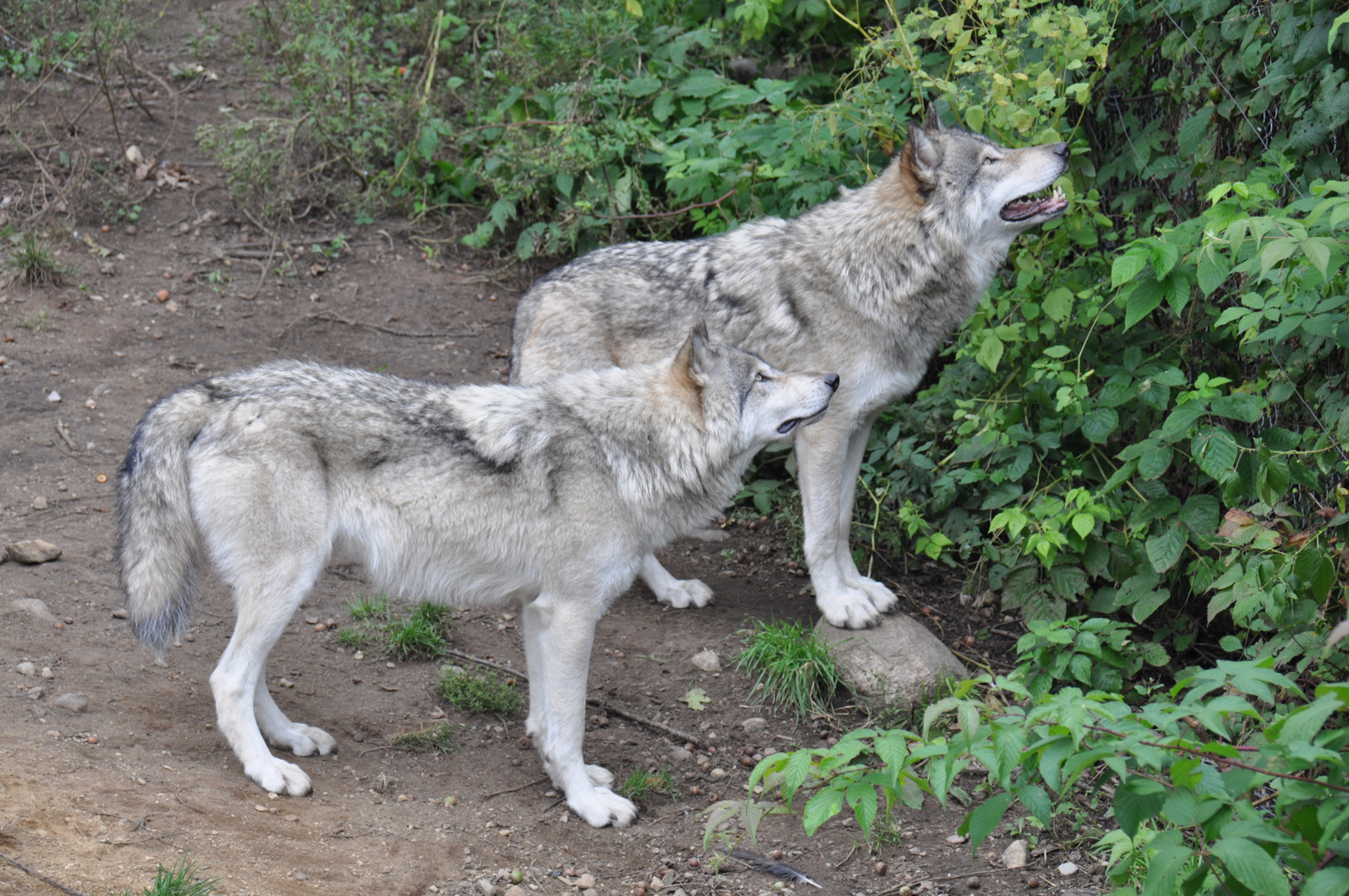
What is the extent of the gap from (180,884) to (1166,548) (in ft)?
13.2

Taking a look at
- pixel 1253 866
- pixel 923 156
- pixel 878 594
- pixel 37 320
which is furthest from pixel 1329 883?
pixel 37 320

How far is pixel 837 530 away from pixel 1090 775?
64.8 inches

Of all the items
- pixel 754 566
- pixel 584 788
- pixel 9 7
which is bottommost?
pixel 754 566

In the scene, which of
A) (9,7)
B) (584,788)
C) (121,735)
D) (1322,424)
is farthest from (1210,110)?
(9,7)

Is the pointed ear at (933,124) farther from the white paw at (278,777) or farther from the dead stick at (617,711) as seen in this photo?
the white paw at (278,777)

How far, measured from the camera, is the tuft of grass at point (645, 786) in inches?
176

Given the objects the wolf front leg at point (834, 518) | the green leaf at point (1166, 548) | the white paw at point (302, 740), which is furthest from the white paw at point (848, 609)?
the white paw at point (302, 740)

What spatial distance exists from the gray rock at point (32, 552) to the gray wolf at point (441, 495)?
4.93 feet

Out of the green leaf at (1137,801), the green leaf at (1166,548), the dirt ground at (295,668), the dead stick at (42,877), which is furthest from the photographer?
the green leaf at (1166,548)

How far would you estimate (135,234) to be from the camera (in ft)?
27.4

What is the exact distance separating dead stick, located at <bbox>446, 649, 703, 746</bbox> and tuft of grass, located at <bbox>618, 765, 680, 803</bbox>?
310 mm

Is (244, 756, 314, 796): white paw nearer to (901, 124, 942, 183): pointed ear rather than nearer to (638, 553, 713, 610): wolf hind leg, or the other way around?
(638, 553, 713, 610): wolf hind leg

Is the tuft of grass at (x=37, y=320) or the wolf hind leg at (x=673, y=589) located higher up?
the tuft of grass at (x=37, y=320)

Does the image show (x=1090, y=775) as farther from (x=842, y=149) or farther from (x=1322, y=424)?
(x=842, y=149)
